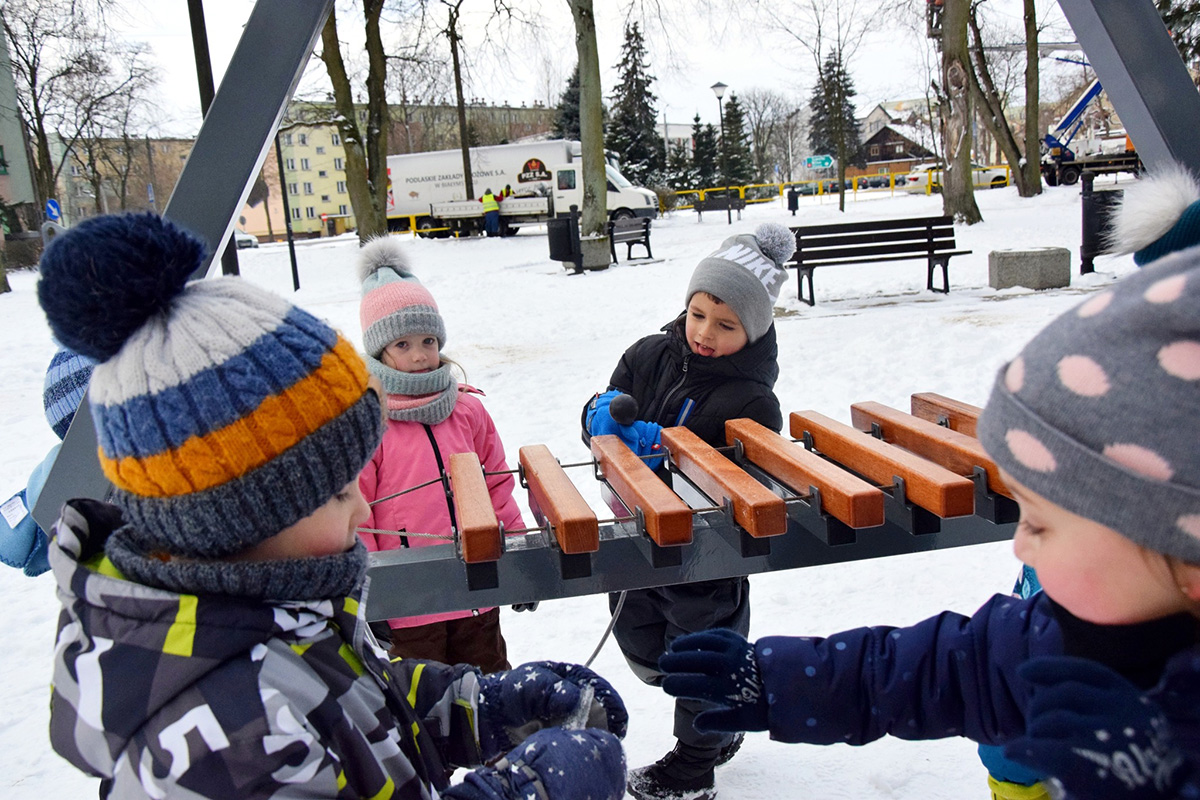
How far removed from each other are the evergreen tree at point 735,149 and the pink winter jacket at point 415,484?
42867 millimetres

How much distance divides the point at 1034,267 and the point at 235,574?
34.5ft

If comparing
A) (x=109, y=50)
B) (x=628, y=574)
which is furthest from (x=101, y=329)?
(x=109, y=50)

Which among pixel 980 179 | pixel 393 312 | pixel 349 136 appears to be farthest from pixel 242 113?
pixel 980 179

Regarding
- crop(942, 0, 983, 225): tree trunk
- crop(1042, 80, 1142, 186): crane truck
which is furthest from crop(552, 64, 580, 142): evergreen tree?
crop(942, 0, 983, 225): tree trunk

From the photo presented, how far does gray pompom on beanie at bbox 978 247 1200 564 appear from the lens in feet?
2.71

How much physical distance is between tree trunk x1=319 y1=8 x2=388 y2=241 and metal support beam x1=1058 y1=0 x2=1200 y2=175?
755 inches

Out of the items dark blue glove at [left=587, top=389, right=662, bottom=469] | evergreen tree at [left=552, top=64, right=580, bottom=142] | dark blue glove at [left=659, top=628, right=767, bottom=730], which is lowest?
dark blue glove at [left=659, top=628, right=767, bottom=730]

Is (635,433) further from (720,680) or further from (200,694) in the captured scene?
(200,694)

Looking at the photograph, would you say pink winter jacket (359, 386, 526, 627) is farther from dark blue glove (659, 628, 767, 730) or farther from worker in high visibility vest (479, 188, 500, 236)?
worker in high visibility vest (479, 188, 500, 236)

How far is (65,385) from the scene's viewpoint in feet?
7.43

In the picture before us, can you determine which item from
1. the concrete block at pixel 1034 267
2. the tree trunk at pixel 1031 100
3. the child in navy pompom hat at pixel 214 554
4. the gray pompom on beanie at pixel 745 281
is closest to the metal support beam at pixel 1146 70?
the gray pompom on beanie at pixel 745 281

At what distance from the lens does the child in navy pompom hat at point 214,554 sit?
1.02 m

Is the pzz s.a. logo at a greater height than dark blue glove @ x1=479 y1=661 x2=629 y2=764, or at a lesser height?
greater

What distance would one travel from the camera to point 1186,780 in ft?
2.60
